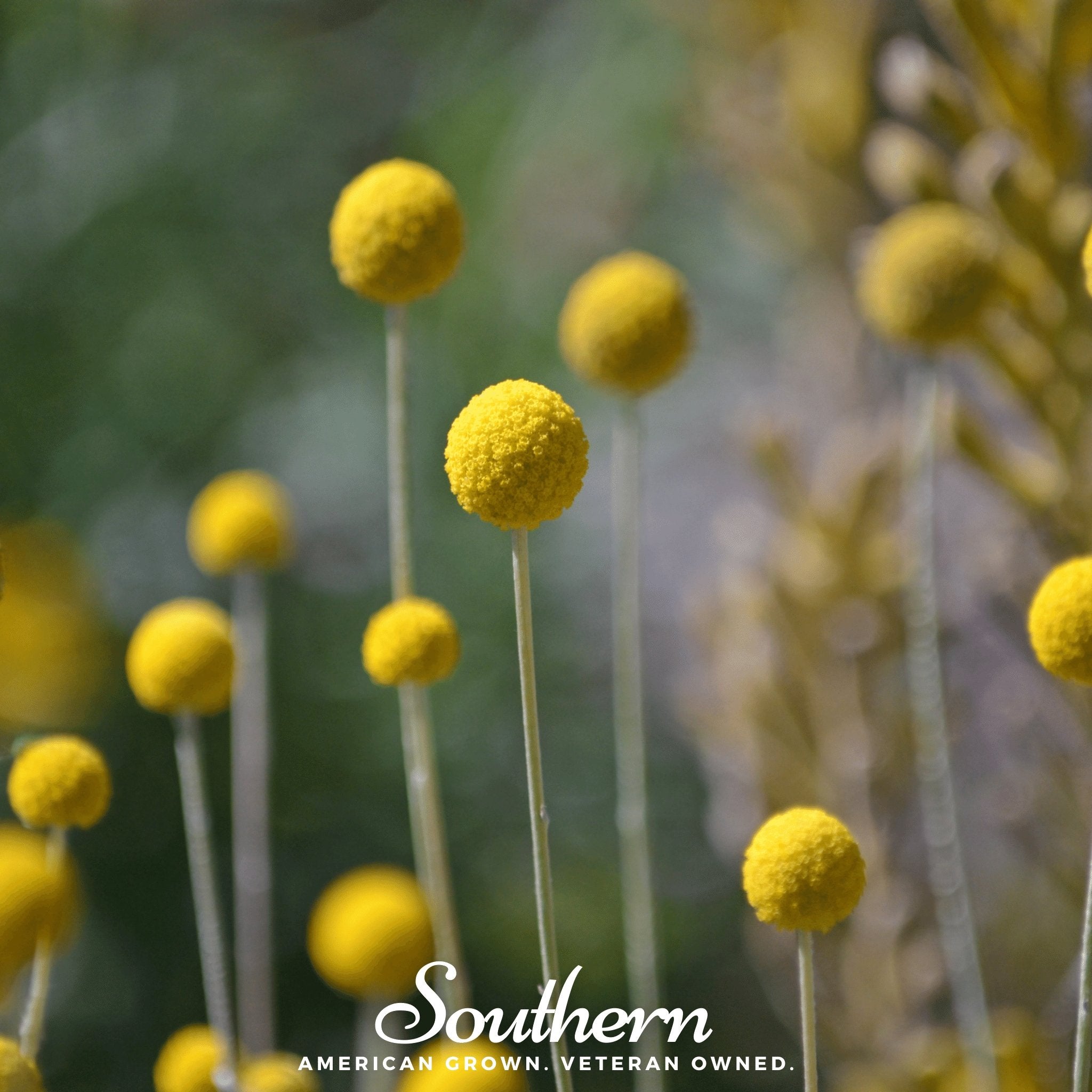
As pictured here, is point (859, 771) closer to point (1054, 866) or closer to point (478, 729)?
point (1054, 866)

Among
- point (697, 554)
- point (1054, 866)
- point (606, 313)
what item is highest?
point (697, 554)

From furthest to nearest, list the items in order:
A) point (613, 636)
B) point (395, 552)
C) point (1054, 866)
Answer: point (613, 636) → point (1054, 866) → point (395, 552)

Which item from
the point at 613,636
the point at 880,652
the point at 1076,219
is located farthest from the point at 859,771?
the point at 613,636

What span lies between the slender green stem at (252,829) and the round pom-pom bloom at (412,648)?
108 mm

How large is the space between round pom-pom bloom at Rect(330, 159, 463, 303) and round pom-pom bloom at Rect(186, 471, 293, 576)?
99 millimetres

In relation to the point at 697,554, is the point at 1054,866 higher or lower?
lower

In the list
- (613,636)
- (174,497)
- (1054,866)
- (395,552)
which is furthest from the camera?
(613,636)

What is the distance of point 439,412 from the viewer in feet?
2.16

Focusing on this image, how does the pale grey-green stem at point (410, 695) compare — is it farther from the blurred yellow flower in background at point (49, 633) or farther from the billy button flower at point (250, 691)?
the blurred yellow flower in background at point (49, 633)

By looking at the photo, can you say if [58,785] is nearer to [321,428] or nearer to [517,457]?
[517,457]

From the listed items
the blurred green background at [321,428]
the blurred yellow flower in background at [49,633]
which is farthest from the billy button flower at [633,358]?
the blurred yellow flower in background at [49,633]

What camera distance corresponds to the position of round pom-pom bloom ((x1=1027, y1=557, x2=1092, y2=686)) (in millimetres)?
161

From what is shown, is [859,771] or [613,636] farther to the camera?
[613,636]

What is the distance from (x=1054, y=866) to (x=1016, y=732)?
2.1 inches
